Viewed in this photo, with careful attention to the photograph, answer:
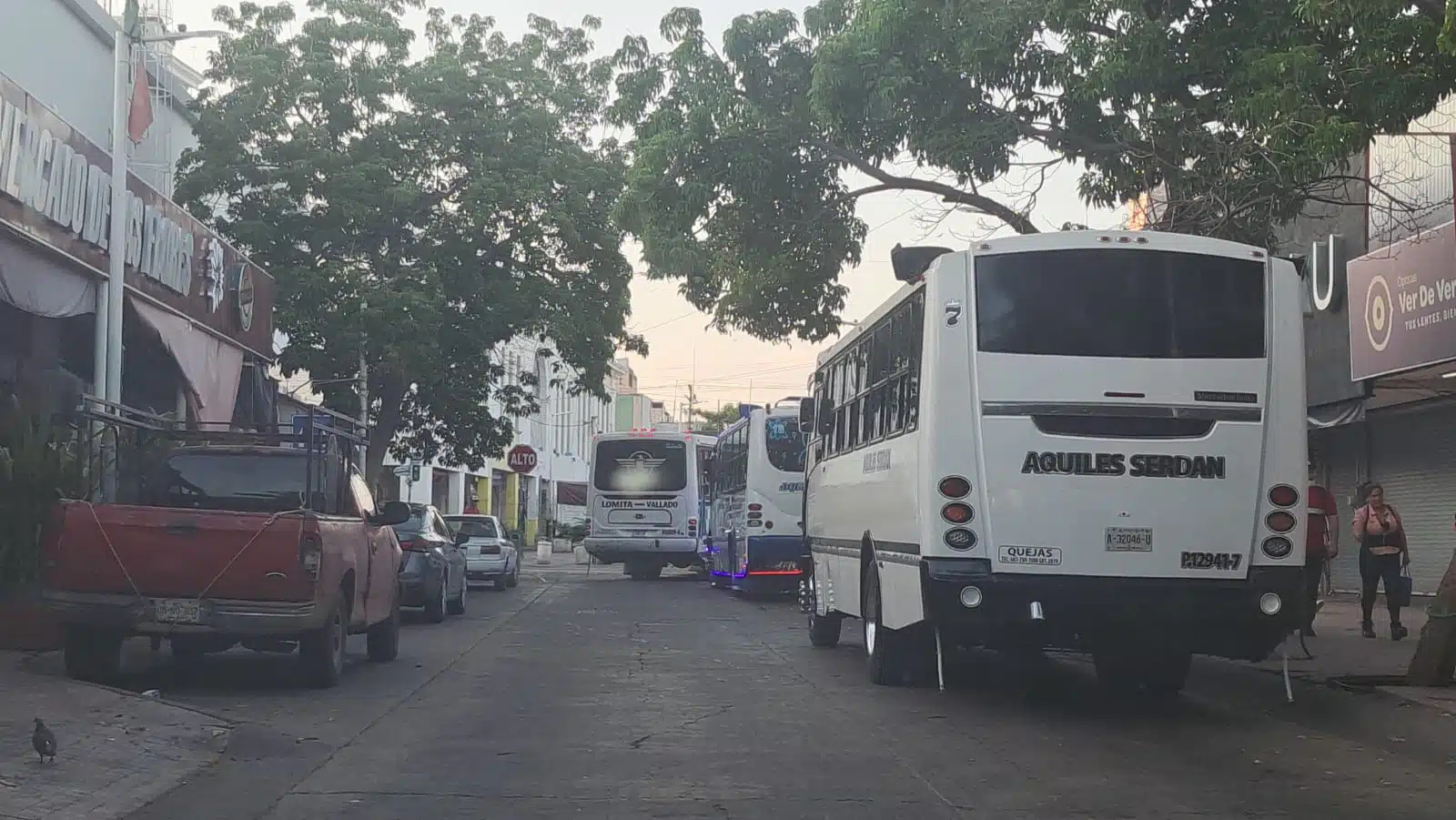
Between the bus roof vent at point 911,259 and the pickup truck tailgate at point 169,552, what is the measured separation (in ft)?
16.9

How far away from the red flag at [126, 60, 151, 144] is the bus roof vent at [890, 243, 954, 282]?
9419mm

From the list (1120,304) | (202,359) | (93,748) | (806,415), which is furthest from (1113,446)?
(202,359)

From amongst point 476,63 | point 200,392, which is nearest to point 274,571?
point 200,392

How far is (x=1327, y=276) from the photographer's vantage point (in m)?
21.8

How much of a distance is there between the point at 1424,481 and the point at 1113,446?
14.3m

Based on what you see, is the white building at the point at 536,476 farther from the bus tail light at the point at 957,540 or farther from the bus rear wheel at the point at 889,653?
the bus tail light at the point at 957,540

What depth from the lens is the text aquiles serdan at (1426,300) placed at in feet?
59.9

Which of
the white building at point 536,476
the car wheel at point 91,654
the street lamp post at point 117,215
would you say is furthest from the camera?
the white building at point 536,476

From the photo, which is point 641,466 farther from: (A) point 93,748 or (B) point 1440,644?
(A) point 93,748

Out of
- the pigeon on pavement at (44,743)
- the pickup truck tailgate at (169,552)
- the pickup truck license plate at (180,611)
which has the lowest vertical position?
the pigeon on pavement at (44,743)

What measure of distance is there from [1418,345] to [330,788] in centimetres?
1515

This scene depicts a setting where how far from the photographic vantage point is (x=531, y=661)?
15.6 metres

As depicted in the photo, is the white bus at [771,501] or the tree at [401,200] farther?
the tree at [401,200]

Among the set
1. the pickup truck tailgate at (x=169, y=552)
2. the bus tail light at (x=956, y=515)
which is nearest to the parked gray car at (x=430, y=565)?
the pickup truck tailgate at (x=169, y=552)
